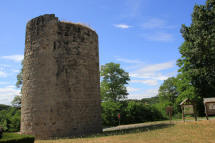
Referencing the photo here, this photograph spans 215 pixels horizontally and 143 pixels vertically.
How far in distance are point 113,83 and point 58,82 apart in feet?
73.7

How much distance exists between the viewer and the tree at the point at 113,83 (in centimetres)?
3403

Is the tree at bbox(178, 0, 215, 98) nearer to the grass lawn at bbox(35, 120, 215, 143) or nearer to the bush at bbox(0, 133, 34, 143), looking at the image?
the grass lawn at bbox(35, 120, 215, 143)

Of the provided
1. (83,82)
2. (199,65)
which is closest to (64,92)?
(83,82)

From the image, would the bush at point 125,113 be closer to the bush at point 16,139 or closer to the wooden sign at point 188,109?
the wooden sign at point 188,109

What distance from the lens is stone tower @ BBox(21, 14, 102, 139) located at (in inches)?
463

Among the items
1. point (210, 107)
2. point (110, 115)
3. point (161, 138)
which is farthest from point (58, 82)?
point (110, 115)

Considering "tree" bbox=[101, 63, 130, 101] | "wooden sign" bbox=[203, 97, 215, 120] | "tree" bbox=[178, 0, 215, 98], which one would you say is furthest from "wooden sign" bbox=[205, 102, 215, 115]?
"tree" bbox=[101, 63, 130, 101]

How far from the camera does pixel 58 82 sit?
12.1 metres

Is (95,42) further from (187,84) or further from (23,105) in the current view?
(187,84)

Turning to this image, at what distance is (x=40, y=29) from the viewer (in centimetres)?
1302

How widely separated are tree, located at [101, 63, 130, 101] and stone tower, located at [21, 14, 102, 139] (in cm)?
2062

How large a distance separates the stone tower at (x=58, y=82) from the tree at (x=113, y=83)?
20.6m

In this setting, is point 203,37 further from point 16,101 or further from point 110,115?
point 16,101

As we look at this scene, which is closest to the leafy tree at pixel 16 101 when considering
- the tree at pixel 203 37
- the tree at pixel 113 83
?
the tree at pixel 113 83
